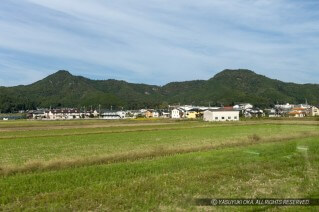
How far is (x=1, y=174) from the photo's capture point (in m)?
16.3

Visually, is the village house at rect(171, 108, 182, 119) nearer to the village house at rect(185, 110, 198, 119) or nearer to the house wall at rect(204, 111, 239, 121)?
the village house at rect(185, 110, 198, 119)

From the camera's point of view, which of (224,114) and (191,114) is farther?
(191,114)

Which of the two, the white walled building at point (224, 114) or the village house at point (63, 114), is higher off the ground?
the village house at point (63, 114)

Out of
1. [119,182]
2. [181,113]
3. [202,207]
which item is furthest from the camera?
[181,113]

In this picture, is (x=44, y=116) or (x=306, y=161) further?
(x=44, y=116)

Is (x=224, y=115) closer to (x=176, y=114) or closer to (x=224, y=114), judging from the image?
(x=224, y=114)

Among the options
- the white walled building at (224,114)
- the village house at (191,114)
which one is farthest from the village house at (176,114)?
the white walled building at (224,114)

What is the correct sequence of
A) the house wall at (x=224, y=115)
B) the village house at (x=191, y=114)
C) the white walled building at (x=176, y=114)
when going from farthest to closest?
the white walled building at (x=176, y=114) < the village house at (x=191, y=114) < the house wall at (x=224, y=115)

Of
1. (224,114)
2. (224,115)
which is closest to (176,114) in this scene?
(224,114)

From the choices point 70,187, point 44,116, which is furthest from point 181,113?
point 70,187

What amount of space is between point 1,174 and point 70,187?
18.3 feet

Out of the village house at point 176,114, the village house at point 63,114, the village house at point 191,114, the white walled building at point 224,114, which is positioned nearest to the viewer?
the white walled building at point 224,114

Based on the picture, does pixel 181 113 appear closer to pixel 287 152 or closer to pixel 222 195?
pixel 287 152

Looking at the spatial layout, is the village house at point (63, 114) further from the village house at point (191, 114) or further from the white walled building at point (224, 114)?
the white walled building at point (224, 114)
